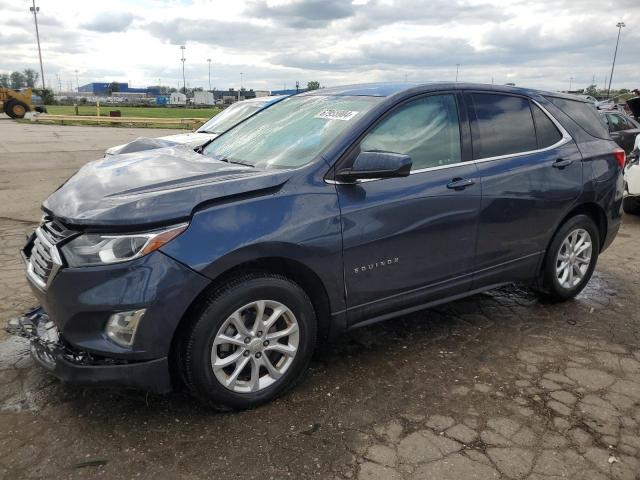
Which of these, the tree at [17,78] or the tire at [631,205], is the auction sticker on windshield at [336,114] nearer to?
the tire at [631,205]

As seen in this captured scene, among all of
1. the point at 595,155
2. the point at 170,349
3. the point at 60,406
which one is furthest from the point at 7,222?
the point at 595,155

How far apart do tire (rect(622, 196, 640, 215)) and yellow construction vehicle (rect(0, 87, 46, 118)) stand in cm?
3400

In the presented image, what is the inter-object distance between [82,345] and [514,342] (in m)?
2.87

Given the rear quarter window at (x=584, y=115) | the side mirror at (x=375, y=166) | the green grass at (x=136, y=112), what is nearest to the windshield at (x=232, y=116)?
the rear quarter window at (x=584, y=115)

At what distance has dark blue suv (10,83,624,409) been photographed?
2637 millimetres

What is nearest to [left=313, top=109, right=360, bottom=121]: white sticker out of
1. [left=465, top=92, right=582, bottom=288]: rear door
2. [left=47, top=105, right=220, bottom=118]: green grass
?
[left=465, top=92, right=582, bottom=288]: rear door

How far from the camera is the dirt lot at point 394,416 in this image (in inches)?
102

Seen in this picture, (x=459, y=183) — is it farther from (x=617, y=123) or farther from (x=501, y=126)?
(x=617, y=123)

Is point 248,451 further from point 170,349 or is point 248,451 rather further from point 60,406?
point 60,406

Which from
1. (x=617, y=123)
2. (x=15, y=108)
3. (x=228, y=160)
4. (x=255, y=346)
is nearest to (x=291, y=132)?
(x=228, y=160)

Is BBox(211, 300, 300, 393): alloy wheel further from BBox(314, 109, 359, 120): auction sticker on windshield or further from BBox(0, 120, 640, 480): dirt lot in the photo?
BBox(314, 109, 359, 120): auction sticker on windshield

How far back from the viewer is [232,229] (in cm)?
276

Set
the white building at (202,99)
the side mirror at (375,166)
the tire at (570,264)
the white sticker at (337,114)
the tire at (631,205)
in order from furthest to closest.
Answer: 1. the white building at (202,99)
2. the tire at (631,205)
3. the tire at (570,264)
4. the white sticker at (337,114)
5. the side mirror at (375,166)

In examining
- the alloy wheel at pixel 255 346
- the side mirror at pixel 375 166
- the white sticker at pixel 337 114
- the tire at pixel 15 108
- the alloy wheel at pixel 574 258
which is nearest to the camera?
the alloy wheel at pixel 255 346
